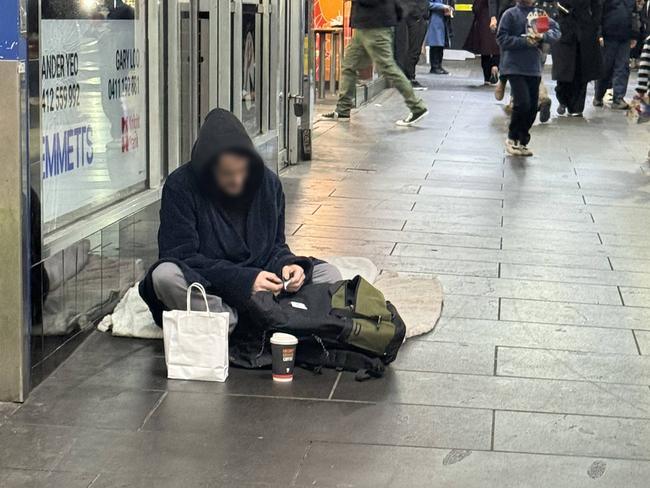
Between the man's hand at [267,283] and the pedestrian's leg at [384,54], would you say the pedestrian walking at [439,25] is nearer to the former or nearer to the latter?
the pedestrian's leg at [384,54]

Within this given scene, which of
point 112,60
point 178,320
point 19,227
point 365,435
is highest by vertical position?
point 112,60

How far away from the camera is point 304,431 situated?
4.14 meters

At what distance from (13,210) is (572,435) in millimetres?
2112

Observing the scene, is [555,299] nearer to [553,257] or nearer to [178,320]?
[553,257]

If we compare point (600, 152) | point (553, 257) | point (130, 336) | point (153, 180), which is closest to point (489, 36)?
point (600, 152)

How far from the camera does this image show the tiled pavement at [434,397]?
3791mm

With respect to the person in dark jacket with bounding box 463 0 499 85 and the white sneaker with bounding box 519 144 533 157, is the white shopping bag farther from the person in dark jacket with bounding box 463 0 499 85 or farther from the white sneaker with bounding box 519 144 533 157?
the person in dark jacket with bounding box 463 0 499 85

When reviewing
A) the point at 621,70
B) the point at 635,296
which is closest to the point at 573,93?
the point at 621,70

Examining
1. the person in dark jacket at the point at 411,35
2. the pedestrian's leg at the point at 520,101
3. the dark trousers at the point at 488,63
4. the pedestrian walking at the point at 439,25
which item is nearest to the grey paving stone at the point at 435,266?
the pedestrian's leg at the point at 520,101

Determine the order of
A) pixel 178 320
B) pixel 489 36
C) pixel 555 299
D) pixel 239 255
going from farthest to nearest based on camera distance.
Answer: pixel 489 36
pixel 555 299
pixel 239 255
pixel 178 320

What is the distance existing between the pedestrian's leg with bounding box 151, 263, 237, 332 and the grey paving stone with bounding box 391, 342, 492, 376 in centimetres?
76

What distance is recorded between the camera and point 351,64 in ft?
45.0

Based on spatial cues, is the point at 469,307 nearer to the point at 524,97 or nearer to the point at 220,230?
the point at 220,230

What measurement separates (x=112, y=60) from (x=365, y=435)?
8.00ft
